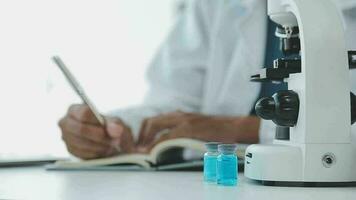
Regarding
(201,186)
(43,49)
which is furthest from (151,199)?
(43,49)

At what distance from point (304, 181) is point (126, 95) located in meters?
A: 1.30

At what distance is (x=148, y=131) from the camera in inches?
50.4

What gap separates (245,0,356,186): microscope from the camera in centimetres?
68

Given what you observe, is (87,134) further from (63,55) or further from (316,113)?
(63,55)

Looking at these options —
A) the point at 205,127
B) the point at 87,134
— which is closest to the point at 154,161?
the point at 87,134

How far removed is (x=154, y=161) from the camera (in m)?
0.98

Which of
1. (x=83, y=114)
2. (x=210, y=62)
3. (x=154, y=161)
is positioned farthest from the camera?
(x=210, y=62)

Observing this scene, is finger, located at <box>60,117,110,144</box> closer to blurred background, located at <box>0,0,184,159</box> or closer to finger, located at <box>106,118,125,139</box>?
finger, located at <box>106,118,125,139</box>

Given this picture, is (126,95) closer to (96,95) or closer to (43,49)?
(96,95)

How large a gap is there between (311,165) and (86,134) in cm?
56

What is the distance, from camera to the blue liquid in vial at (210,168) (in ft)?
2.39

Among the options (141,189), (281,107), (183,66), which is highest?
(183,66)

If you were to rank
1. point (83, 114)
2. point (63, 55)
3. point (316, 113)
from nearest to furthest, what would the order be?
point (316, 113) < point (83, 114) < point (63, 55)

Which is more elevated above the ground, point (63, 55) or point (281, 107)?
point (63, 55)
